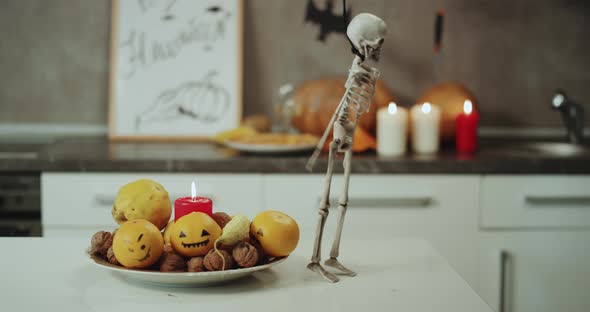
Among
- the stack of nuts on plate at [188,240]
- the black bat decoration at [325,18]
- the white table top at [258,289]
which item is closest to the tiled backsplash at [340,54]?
the black bat decoration at [325,18]

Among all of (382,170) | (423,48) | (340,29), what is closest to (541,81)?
(423,48)

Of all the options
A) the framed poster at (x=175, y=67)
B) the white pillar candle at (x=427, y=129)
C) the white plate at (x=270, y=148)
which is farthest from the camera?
the framed poster at (x=175, y=67)

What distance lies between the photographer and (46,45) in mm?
2641

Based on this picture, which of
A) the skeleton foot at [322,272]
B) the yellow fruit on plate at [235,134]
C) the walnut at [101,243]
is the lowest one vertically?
the skeleton foot at [322,272]

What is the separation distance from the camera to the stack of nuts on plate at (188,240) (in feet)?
3.31

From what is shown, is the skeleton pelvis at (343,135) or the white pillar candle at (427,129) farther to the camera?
the white pillar candle at (427,129)

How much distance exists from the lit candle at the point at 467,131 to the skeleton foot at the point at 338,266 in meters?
1.31

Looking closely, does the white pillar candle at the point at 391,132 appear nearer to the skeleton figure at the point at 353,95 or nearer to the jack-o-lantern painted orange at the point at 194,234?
the skeleton figure at the point at 353,95

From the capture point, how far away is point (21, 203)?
206 cm

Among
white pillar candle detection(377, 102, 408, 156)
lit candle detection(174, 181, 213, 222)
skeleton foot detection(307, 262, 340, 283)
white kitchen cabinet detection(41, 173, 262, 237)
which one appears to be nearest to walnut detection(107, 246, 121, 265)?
lit candle detection(174, 181, 213, 222)

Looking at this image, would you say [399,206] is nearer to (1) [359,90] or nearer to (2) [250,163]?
(2) [250,163]

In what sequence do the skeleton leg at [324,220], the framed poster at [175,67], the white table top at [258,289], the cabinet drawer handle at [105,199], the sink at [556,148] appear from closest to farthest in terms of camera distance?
the white table top at [258,289] < the skeleton leg at [324,220] < the cabinet drawer handle at [105,199] < the sink at [556,148] < the framed poster at [175,67]

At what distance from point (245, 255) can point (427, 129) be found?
139 centimetres

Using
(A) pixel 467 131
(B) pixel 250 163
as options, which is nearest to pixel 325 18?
(A) pixel 467 131
